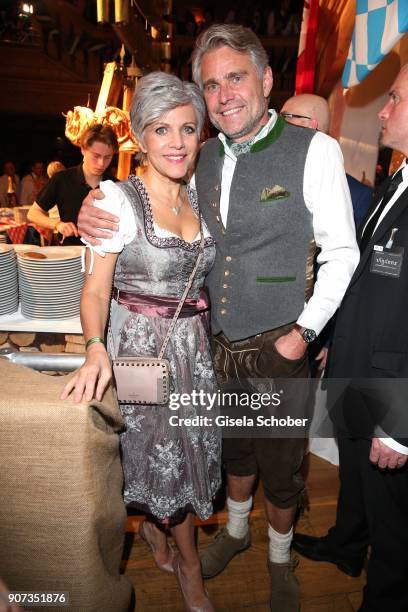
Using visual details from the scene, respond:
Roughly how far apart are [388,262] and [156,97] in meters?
0.85

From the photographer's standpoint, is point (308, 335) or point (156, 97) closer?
point (156, 97)

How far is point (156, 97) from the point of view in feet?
4.35

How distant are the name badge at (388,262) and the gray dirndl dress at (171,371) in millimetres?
512

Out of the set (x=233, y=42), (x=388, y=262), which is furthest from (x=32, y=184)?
(x=388, y=262)

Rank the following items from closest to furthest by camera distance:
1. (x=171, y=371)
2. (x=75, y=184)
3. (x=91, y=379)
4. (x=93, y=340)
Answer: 1. (x=91, y=379)
2. (x=93, y=340)
3. (x=171, y=371)
4. (x=75, y=184)

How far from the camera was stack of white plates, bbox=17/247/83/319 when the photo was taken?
1853 mm

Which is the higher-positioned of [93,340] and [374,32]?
[374,32]

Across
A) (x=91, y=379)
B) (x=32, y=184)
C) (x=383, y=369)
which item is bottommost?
(x=32, y=184)

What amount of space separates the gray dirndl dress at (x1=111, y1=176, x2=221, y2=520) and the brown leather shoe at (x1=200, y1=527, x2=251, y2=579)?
46 centimetres

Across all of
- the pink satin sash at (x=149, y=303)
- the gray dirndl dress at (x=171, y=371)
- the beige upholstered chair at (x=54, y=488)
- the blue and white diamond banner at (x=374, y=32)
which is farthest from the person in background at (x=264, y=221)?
the blue and white diamond banner at (x=374, y=32)

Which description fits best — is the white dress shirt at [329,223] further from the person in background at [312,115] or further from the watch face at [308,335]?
the person in background at [312,115]

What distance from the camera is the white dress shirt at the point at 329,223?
56.3 inches

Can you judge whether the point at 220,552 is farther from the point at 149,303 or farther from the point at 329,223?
the point at 329,223

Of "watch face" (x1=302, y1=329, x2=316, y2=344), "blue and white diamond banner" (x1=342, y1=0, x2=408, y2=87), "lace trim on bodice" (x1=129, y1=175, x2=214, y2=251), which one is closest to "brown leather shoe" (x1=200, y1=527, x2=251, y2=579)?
"watch face" (x1=302, y1=329, x2=316, y2=344)
